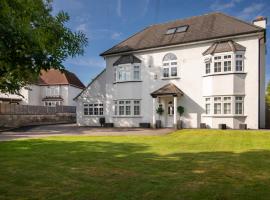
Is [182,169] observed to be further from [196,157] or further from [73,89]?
[73,89]

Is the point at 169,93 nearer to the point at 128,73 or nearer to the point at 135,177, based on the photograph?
the point at 128,73

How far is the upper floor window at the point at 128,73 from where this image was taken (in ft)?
88.6

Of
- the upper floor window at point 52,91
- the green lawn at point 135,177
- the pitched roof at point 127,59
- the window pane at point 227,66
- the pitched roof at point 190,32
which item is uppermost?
the pitched roof at point 190,32

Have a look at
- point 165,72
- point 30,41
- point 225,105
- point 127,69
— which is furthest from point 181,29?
point 30,41

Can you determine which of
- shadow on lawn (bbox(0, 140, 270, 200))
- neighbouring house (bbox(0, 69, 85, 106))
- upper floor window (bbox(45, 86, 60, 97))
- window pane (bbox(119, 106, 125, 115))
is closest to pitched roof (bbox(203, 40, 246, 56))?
window pane (bbox(119, 106, 125, 115))

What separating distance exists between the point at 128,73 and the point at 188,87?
21.8 ft

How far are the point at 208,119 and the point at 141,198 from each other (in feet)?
63.2

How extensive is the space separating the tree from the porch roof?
19.1 metres

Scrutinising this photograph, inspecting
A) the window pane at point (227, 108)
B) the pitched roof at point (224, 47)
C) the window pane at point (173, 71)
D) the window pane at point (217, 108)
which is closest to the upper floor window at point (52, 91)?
the window pane at point (173, 71)

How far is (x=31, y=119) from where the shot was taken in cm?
3303

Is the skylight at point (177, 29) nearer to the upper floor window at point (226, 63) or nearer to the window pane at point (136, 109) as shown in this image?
the upper floor window at point (226, 63)

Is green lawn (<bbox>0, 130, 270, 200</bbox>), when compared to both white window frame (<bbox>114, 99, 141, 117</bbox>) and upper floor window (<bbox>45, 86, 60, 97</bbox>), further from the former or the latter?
upper floor window (<bbox>45, 86, 60, 97</bbox>)

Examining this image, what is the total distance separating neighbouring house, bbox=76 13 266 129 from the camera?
21.9 metres

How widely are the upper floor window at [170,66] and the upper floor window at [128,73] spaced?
285cm
